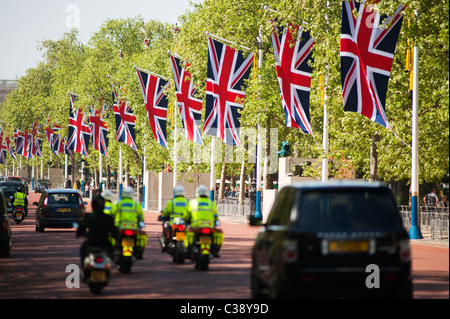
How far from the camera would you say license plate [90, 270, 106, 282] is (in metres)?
12.9

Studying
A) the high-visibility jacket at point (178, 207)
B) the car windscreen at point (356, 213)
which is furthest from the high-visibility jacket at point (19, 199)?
the car windscreen at point (356, 213)

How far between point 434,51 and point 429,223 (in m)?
6.58

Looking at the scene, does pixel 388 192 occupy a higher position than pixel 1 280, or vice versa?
pixel 388 192

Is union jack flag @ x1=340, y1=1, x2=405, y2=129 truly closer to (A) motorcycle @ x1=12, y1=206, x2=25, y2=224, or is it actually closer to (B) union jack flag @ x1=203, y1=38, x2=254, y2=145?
(B) union jack flag @ x1=203, y1=38, x2=254, y2=145

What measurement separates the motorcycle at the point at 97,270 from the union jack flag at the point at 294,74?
19664 millimetres

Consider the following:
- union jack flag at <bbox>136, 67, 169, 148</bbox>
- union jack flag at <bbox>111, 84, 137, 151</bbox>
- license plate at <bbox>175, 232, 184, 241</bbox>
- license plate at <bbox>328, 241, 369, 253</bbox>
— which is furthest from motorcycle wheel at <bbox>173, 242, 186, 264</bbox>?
union jack flag at <bbox>111, 84, 137, 151</bbox>

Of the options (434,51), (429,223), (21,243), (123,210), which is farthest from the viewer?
(429,223)

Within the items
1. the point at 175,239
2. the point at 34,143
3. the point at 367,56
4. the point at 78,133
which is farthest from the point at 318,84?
the point at 34,143

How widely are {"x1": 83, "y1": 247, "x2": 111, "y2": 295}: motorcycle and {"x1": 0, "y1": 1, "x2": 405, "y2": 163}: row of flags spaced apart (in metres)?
13.9

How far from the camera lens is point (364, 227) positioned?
10.2 metres

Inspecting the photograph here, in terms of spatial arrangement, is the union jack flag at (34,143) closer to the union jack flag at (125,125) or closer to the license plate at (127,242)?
the union jack flag at (125,125)

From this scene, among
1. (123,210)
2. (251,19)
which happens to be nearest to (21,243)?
(123,210)

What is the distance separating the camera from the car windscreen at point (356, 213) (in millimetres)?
10164
